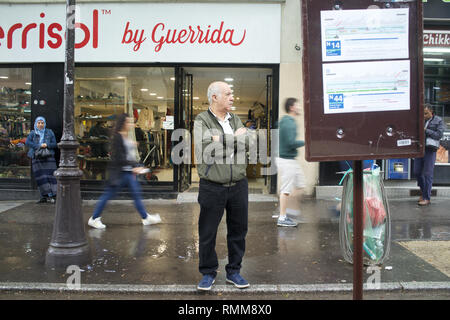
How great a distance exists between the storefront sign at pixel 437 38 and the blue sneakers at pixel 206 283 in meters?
8.64

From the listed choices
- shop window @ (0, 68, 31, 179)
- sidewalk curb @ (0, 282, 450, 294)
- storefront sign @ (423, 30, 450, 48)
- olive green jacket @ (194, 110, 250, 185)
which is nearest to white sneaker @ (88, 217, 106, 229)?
sidewalk curb @ (0, 282, 450, 294)

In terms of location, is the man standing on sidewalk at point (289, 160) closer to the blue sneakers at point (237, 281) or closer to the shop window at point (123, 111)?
the blue sneakers at point (237, 281)

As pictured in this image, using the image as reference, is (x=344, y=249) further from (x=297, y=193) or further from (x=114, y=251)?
(x=114, y=251)

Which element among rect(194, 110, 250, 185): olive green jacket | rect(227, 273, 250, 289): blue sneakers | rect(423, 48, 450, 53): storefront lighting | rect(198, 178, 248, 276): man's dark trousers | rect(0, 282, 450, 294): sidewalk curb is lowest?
rect(0, 282, 450, 294): sidewalk curb

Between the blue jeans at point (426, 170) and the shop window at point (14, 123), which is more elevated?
the shop window at point (14, 123)

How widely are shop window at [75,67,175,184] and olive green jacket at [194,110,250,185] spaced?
243 inches

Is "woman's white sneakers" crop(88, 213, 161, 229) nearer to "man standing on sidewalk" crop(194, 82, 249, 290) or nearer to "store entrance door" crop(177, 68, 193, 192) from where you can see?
"store entrance door" crop(177, 68, 193, 192)

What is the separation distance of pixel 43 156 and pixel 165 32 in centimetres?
395

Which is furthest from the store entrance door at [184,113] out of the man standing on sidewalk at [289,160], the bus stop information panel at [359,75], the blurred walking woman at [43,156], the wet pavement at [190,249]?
the bus stop information panel at [359,75]

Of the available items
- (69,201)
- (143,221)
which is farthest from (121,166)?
(69,201)

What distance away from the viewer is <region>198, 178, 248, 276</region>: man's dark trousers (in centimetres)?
414

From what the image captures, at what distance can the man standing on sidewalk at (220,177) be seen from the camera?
403cm

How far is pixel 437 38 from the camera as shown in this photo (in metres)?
10.1

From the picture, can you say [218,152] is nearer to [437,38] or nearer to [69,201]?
[69,201]
